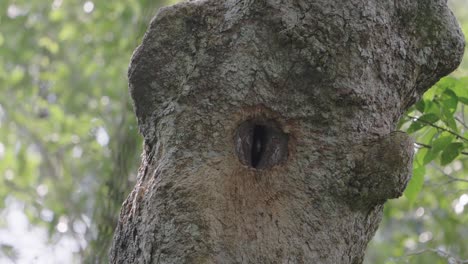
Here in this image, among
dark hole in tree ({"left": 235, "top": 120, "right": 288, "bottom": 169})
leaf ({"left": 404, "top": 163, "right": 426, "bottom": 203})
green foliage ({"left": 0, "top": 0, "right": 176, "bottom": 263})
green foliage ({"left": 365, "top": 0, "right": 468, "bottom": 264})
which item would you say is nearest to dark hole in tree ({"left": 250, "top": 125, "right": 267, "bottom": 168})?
dark hole in tree ({"left": 235, "top": 120, "right": 288, "bottom": 169})

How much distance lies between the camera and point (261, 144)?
6.71 feet

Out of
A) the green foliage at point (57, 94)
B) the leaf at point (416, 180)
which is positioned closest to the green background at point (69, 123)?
the green foliage at point (57, 94)

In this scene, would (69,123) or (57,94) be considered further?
(57,94)

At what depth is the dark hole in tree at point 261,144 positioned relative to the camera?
6.52 ft

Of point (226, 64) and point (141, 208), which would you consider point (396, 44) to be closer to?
point (226, 64)

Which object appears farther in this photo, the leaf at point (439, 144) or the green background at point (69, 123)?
the green background at point (69, 123)

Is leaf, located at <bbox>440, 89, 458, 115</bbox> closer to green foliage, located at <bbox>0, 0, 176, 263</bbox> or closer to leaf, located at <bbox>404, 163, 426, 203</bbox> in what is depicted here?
leaf, located at <bbox>404, 163, 426, 203</bbox>

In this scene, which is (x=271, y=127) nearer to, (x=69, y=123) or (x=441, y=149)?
(x=441, y=149)

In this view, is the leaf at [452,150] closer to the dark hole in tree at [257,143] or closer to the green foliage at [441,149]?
the green foliage at [441,149]

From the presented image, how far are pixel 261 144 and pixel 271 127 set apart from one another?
7 centimetres

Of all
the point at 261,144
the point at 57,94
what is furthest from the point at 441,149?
the point at 57,94

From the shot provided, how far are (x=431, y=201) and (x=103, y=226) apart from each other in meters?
3.92

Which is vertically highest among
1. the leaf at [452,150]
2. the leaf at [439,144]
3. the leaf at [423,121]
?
the leaf at [423,121]

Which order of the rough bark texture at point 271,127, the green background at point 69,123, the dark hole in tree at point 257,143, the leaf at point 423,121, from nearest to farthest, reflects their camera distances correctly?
the rough bark texture at point 271,127 < the dark hole in tree at point 257,143 < the leaf at point 423,121 < the green background at point 69,123
